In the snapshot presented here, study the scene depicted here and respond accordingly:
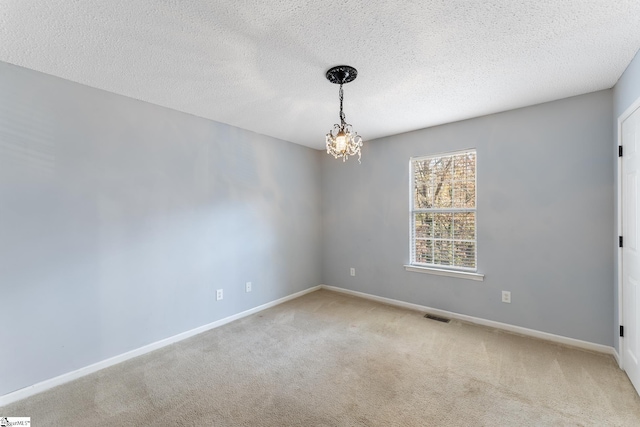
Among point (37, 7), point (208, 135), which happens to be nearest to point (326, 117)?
point (208, 135)

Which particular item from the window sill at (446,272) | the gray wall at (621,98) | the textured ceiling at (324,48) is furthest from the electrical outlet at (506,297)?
the textured ceiling at (324,48)

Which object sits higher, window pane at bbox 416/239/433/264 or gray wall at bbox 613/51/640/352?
gray wall at bbox 613/51/640/352

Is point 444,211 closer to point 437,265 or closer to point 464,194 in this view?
point 464,194

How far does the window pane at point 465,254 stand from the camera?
132 inches

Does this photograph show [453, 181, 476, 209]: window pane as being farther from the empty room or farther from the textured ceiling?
the textured ceiling

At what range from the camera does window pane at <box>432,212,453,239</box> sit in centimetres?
354

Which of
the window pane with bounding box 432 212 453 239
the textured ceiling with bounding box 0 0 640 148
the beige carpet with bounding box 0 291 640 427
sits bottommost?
the beige carpet with bounding box 0 291 640 427

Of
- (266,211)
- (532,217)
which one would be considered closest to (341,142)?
(266,211)

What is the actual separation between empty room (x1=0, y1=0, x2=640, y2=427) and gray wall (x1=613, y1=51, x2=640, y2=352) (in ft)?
0.09

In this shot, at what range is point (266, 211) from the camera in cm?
392

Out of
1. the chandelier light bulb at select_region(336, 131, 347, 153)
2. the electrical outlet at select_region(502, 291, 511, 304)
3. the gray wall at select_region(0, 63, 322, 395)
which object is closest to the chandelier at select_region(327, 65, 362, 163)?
the chandelier light bulb at select_region(336, 131, 347, 153)

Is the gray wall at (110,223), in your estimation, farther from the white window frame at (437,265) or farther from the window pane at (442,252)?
the window pane at (442,252)

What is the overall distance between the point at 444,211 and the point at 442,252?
53 cm

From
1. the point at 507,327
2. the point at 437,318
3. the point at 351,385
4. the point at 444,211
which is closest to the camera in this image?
the point at 351,385
